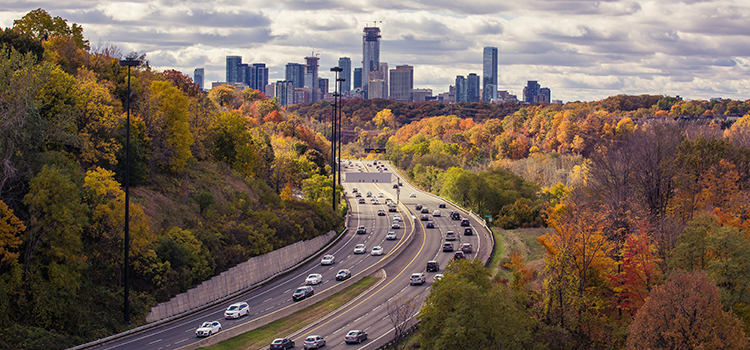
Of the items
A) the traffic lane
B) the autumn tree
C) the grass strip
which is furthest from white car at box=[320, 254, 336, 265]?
the autumn tree

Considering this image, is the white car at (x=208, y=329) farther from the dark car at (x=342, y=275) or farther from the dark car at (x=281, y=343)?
the dark car at (x=342, y=275)

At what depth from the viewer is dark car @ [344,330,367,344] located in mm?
40731

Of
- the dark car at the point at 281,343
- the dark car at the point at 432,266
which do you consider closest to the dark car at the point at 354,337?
the dark car at the point at 281,343

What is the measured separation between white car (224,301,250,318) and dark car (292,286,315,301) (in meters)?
4.70

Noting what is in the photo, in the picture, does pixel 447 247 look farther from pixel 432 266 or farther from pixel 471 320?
pixel 471 320

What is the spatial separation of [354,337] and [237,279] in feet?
48.7

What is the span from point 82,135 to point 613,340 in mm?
38191

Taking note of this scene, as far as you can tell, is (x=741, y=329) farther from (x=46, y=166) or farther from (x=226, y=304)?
(x=46, y=166)

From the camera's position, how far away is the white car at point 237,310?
146ft

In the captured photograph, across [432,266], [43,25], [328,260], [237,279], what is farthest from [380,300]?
[43,25]

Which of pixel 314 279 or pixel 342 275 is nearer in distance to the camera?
pixel 314 279

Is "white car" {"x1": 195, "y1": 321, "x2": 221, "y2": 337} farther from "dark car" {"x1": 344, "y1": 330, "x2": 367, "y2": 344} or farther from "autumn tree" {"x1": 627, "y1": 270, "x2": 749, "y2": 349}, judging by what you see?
"autumn tree" {"x1": 627, "y1": 270, "x2": 749, "y2": 349}

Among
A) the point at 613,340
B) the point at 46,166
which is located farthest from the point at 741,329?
the point at 46,166

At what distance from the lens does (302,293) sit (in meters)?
50.2
